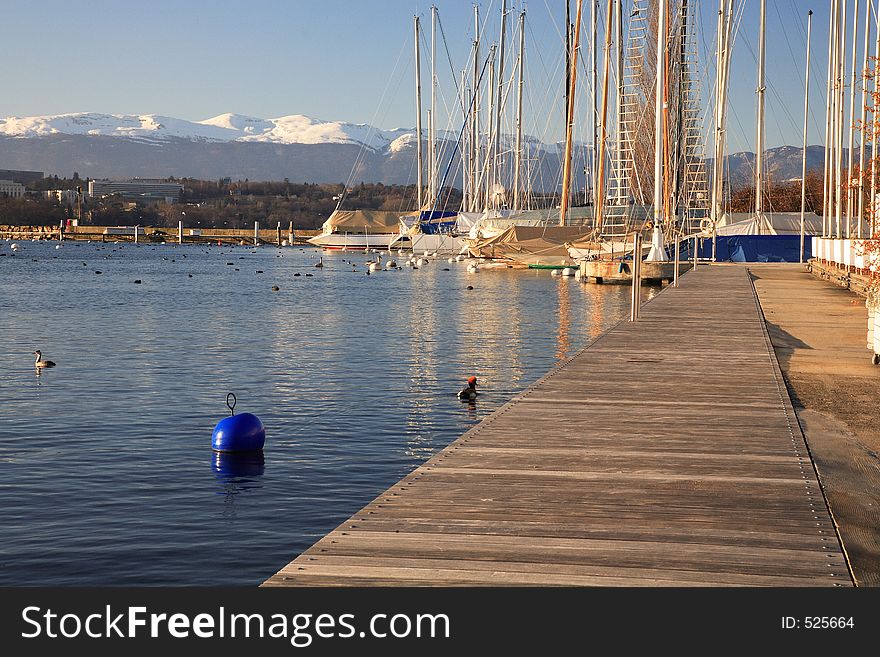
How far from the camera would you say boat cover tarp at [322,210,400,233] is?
159 metres

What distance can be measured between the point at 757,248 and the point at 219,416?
5303 centimetres

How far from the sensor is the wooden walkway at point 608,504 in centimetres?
683

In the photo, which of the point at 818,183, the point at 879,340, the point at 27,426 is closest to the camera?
the point at 27,426

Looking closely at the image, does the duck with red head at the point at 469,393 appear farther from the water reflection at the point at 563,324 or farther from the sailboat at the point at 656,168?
the sailboat at the point at 656,168

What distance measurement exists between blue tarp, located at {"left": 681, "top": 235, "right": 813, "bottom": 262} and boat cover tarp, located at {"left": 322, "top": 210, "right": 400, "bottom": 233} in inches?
3667

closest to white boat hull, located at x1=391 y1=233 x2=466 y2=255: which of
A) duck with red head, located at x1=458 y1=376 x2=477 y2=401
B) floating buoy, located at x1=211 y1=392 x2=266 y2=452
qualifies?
duck with red head, located at x1=458 y1=376 x2=477 y2=401

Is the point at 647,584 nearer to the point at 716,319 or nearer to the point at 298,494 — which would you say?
the point at 298,494

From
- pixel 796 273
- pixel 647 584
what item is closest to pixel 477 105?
pixel 796 273

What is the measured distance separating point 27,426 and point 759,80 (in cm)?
5784

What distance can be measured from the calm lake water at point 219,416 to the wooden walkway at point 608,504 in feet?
9.03

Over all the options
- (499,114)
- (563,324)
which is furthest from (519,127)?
(563,324)

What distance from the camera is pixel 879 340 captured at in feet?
66.6

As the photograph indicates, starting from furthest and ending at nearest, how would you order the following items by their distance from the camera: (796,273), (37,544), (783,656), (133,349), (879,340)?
(796,273), (133,349), (879,340), (37,544), (783,656)

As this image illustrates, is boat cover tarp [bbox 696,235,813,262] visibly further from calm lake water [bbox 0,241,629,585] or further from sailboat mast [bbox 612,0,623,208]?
calm lake water [bbox 0,241,629,585]
